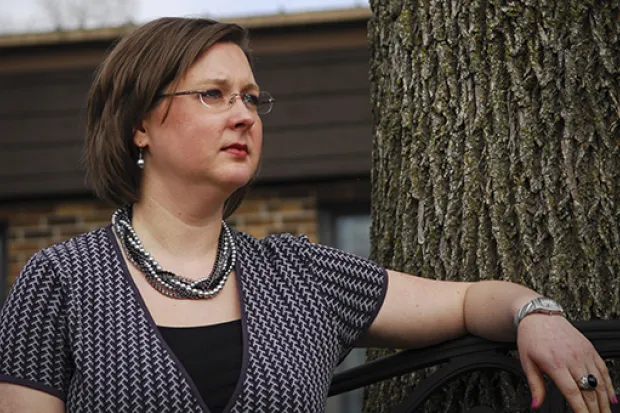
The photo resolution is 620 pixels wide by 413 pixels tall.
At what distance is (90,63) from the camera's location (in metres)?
5.58

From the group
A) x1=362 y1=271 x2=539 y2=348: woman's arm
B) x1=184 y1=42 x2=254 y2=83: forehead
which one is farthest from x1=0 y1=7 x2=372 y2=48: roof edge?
x1=362 y1=271 x2=539 y2=348: woman's arm

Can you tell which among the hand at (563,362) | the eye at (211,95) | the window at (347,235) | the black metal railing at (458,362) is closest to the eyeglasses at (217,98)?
the eye at (211,95)

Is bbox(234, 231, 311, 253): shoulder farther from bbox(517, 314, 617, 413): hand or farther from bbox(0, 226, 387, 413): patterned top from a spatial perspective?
bbox(517, 314, 617, 413): hand

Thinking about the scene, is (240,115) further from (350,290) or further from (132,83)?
(350,290)

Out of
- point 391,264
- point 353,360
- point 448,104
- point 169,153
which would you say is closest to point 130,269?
point 169,153

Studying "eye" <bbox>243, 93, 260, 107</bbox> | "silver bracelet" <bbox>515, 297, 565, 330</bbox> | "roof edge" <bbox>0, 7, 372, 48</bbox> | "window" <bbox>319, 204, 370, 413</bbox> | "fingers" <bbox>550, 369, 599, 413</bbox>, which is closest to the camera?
"fingers" <bbox>550, 369, 599, 413</bbox>

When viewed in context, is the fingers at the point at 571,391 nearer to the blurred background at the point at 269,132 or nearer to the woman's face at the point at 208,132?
the woman's face at the point at 208,132

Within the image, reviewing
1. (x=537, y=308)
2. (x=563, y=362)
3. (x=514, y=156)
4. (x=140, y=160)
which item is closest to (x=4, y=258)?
(x=140, y=160)

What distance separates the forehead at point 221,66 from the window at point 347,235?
3.22 metres

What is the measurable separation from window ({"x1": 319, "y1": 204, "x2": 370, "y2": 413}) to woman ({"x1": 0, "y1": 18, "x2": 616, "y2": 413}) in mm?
3127

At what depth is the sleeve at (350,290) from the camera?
2.34 meters

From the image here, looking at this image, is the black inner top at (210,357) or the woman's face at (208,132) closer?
the black inner top at (210,357)

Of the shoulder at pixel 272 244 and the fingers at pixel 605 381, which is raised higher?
the shoulder at pixel 272 244

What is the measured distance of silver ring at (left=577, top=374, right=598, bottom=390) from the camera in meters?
2.02
